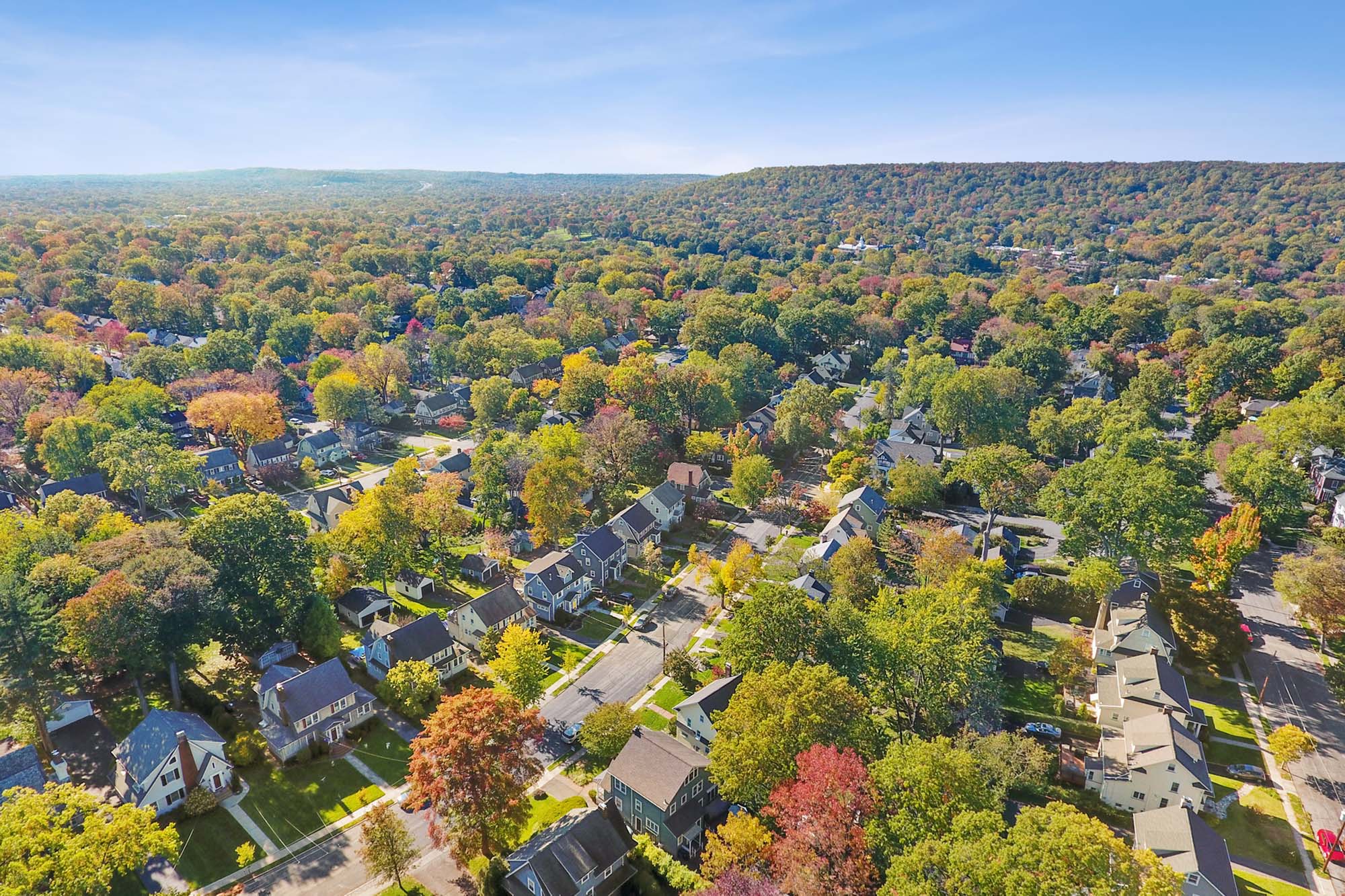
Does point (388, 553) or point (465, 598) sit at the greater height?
point (388, 553)

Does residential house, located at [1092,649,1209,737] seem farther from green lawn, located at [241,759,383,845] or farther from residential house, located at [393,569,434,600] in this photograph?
residential house, located at [393,569,434,600]

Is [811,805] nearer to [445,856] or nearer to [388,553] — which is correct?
[445,856]

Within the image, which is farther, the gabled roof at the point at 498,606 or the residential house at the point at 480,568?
the residential house at the point at 480,568

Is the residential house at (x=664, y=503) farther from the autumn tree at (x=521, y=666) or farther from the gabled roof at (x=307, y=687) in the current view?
the gabled roof at (x=307, y=687)

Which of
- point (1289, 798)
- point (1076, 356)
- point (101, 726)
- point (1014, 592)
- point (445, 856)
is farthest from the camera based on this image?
point (1076, 356)

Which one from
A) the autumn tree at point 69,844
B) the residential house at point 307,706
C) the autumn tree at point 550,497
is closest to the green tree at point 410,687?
the residential house at point 307,706

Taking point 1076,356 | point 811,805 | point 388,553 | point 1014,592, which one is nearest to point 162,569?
point 388,553

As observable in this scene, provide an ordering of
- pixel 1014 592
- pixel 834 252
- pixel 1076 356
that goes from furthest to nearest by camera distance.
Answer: pixel 834 252 < pixel 1076 356 < pixel 1014 592
